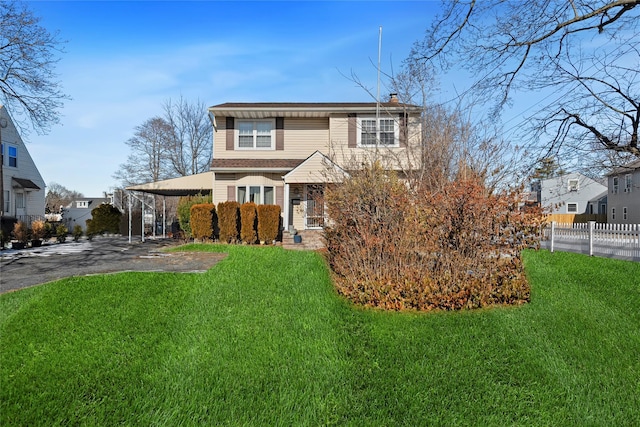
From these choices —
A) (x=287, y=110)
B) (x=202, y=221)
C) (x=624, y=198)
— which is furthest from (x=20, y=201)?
(x=624, y=198)

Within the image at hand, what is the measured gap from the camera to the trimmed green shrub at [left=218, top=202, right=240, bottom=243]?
1474 cm

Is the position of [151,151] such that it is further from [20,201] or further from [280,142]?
[280,142]

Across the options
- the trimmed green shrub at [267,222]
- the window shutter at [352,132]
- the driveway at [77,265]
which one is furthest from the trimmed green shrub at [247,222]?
the window shutter at [352,132]

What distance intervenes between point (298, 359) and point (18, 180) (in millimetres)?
28198

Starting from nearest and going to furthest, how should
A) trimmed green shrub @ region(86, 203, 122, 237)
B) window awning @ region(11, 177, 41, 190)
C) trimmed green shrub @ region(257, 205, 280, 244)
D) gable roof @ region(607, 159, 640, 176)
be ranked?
gable roof @ region(607, 159, 640, 176) < trimmed green shrub @ region(257, 205, 280, 244) < trimmed green shrub @ region(86, 203, 122, 237) < window awning @ region(11, 177, 41, 190)

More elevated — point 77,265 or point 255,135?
point 255,135

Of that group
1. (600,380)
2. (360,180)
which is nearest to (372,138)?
(360,180)

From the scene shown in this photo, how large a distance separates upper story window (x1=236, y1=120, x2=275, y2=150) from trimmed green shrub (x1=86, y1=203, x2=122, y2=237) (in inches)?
390

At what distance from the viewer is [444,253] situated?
246 inches

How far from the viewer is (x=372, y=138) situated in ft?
56.0

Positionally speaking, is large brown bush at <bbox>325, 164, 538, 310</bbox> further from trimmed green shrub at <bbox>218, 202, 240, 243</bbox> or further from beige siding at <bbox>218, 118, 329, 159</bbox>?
beige siding at <bbox>218, 118, 329, 159</bbox>

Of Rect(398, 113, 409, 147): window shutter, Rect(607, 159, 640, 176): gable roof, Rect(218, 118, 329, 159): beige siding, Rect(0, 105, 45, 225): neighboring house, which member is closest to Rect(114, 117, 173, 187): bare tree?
Rect(0, 105, 45, 225): neighboring house

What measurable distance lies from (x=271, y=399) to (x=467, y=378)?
1876mm

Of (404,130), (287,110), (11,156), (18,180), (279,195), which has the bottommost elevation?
(279,195)
